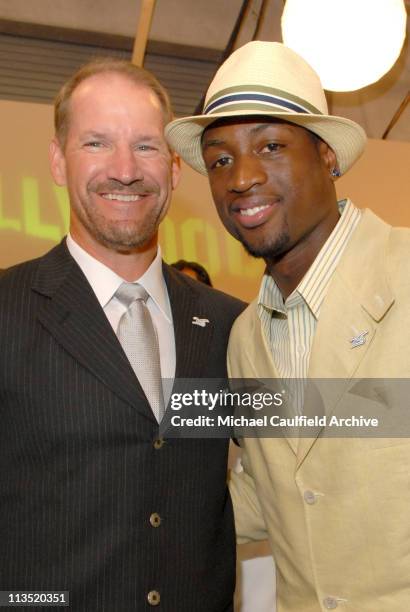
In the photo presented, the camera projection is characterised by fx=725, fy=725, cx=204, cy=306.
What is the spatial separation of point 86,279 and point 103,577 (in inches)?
27.1

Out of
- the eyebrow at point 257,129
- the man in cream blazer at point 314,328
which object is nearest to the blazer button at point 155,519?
the man in cream blazer at point 314,328

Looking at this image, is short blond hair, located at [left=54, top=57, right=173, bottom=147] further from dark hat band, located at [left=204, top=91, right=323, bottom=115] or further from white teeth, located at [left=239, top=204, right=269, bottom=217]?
white teeth, located at [left=239, top=204, right=269, bottom=217]

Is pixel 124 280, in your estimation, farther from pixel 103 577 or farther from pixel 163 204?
pixel 103 577

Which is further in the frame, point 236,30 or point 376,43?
point 236,30

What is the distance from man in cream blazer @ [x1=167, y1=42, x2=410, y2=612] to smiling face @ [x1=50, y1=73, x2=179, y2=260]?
0.10 m

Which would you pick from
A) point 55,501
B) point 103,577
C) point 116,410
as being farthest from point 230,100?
point 103,577

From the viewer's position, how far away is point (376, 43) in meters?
3.19

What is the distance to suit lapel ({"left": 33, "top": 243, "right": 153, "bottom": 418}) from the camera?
5.38 ft

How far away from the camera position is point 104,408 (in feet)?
5.31

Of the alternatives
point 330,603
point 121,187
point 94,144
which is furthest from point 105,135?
point 330,603

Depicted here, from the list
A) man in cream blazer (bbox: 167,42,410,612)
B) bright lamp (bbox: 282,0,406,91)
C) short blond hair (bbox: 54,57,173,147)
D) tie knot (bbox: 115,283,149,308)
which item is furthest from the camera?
bright lamp (bbox: 282,0,406,91)

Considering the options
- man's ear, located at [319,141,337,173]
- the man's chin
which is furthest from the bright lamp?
the man's chin

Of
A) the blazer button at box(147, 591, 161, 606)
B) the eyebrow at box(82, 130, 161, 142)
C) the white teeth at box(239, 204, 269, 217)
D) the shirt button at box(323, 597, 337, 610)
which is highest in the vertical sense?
the eyebrow at box(82, 130, 161, 142)

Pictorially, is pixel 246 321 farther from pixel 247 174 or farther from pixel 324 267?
pixel 247 174
